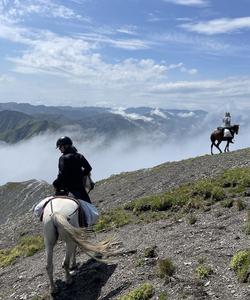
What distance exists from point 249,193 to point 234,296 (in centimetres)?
1164

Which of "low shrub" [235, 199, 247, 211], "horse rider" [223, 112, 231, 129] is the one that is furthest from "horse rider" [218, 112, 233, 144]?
"low shrub" [235, 199, 247, 211]

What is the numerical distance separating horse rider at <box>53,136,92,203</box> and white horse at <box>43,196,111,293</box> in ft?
4.07

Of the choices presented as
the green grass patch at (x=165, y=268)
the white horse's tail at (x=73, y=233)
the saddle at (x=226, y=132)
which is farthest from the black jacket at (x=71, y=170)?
the saddle at (x=226, y=132)

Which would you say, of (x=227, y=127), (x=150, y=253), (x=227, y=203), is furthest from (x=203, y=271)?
(x=227, y=127)

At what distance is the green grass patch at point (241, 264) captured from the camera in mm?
11608

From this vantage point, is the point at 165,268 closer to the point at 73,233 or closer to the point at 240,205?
the point at 73,233

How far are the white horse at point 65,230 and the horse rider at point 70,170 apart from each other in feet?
4.07

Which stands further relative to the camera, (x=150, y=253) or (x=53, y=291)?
(x=150, y=253)

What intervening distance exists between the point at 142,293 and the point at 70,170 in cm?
518

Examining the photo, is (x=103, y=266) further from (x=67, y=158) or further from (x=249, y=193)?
(x=249, y=193)

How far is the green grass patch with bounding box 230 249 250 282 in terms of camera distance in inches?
457

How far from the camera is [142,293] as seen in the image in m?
12.1

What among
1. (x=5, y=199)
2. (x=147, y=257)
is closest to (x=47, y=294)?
(x=147, y=257)

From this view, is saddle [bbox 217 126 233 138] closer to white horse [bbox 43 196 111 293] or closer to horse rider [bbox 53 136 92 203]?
horse rider [bbox 53 136 92 203]
